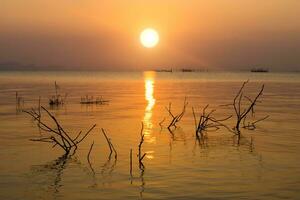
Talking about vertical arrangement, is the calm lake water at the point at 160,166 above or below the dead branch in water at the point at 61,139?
below

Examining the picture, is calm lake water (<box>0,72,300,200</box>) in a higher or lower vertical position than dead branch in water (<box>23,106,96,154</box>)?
lower

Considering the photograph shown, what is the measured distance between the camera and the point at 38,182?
1305 centimetres

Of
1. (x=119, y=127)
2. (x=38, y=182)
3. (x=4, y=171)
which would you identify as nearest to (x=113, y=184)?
(x=38, y=182)

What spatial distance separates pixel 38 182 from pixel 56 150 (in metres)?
4.83

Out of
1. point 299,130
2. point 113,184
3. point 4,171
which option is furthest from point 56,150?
point 299,130

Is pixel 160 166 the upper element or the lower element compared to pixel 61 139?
lower

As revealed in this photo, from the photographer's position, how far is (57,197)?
1170 centimetres

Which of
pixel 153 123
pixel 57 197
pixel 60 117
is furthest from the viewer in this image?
pixel 60 117

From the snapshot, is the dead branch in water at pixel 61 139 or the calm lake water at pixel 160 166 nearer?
the calm lake water at pixel 160 166

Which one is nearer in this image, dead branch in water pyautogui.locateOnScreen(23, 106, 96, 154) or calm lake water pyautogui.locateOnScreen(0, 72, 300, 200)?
calm lake water pyautogui.locateOnScreen(0, 72, 300, 200)

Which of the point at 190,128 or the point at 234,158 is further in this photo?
the point at 190,128

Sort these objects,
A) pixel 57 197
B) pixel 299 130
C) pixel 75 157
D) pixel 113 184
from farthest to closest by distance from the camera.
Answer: pixel 299 130
pixel 75 157
pixel 113 184
pixel 57 197

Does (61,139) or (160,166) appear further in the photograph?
(61,139)

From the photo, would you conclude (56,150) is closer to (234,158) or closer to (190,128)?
(234,158)
